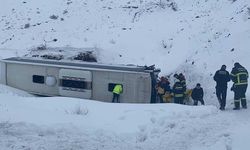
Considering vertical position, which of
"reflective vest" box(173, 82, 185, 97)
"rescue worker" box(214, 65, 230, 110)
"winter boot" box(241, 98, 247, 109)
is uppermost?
"rescue worker" box(214, 65, 230, 110)

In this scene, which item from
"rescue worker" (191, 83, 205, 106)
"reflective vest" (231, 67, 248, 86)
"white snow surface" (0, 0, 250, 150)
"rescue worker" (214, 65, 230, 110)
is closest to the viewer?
"white snow surface" (0, 0, 250, 150)

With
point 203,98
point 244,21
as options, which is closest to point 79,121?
point 203,98

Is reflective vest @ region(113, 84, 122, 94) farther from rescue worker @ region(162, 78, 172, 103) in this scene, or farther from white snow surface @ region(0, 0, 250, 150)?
white snow surface @ region(0, 0, 250, 150)

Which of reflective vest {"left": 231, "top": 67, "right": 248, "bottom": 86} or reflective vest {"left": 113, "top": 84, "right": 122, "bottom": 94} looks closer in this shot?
reflective vest {"left": 231, "top": 67, "right": 248, "bottom": 86}

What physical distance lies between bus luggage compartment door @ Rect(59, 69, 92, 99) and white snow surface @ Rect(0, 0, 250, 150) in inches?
69.3

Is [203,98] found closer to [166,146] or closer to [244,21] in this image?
[244,21]

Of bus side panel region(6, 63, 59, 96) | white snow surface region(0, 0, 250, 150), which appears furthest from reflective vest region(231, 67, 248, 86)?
bus side panel region(6, 63, 59, 96)

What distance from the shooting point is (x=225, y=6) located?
A: 97.7 ft

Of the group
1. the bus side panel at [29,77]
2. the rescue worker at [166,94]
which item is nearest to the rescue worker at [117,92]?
the rescue worker at [166,94]

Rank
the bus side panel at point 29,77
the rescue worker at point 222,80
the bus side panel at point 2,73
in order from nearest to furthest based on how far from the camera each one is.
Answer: the rescue worker at point 222,80, the bus side panel at point 29,77, the bus side panel at point 2,73

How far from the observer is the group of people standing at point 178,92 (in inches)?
803

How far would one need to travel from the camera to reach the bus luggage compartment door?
22500 millimetres

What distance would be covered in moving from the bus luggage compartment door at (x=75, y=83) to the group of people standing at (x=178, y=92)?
3231 mm

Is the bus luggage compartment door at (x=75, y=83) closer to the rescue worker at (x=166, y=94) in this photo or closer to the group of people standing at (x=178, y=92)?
the group of people standing at (x=178, y=92)
